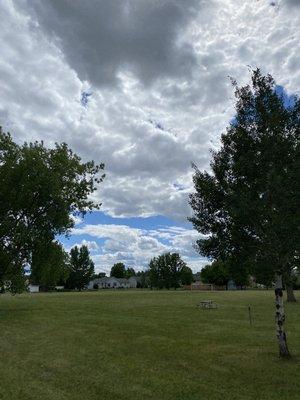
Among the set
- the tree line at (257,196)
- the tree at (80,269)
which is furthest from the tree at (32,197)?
the tree at (80,269)

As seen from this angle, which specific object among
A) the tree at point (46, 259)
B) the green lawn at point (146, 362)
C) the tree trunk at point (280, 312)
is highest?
the tree at point (46, 259)

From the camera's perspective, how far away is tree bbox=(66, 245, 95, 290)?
6378 inches

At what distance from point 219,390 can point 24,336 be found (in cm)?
1512

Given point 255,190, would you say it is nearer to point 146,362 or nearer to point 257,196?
point 257,196

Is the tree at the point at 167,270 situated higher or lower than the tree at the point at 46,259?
higher

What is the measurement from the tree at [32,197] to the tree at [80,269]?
126769 millimetres

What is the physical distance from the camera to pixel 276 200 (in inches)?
645

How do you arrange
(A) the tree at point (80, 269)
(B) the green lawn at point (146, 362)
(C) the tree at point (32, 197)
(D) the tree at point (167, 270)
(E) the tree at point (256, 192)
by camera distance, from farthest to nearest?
(A) the tree at point (80, 269) → (D) the tree at point (167, 270) → (C) the tree at point (32, 197) → (E) the tree at point (256, 192) → (B) the green lawn at point (146, 362)

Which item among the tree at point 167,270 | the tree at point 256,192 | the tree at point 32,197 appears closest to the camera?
the tree at point 256,192

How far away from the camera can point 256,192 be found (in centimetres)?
1712

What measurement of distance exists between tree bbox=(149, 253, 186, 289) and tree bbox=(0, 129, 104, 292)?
11193 centimetres

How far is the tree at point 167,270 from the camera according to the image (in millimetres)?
148500

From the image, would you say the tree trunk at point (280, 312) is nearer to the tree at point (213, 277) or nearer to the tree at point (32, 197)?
the tree at point (32, 197)

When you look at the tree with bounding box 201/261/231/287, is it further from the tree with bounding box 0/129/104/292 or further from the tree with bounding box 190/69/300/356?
the tree with bounding box 190/69/300/356
